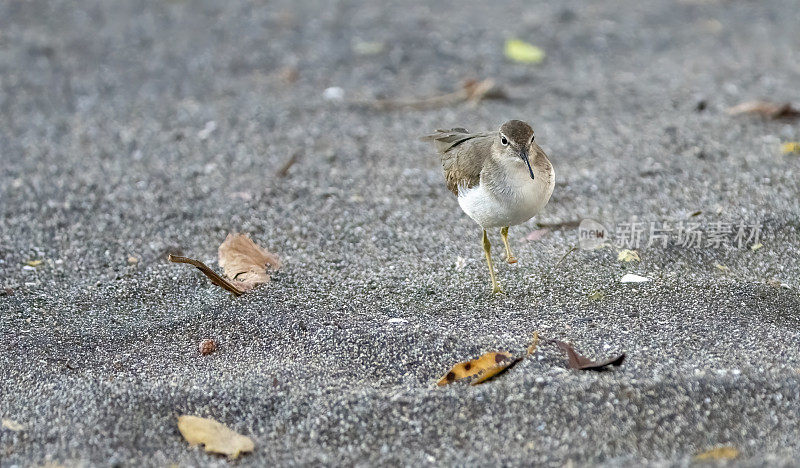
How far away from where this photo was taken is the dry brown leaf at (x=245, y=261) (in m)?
4.45

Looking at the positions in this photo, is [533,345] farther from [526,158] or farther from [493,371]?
[526,158]

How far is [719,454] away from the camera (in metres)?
2.96

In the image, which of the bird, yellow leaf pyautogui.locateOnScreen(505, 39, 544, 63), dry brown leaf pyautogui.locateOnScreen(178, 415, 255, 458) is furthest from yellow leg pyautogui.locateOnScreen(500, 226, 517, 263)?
yellow leaf pyautogui.locateOnScreen(505, 39, 544, 63)

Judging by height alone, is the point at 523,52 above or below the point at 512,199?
below

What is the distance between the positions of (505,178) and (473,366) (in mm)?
927

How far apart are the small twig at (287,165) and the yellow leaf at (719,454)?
11.9 ft

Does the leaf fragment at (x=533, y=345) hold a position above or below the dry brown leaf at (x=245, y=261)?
below

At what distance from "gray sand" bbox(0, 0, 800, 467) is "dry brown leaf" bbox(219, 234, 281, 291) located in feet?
0.35

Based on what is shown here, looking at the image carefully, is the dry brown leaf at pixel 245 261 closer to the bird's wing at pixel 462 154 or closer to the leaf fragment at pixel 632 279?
the bird's wing at pixel 462 154

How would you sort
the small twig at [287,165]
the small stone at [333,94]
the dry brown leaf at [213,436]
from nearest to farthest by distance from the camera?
the dry brown leaf at [213,436] → the small twig at [287,165] → the small stone at [333,94]

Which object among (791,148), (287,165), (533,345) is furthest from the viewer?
(287,165)

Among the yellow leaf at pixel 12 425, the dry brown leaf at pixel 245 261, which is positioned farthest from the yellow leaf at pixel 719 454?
the yellow leaf at pixel 12 425
